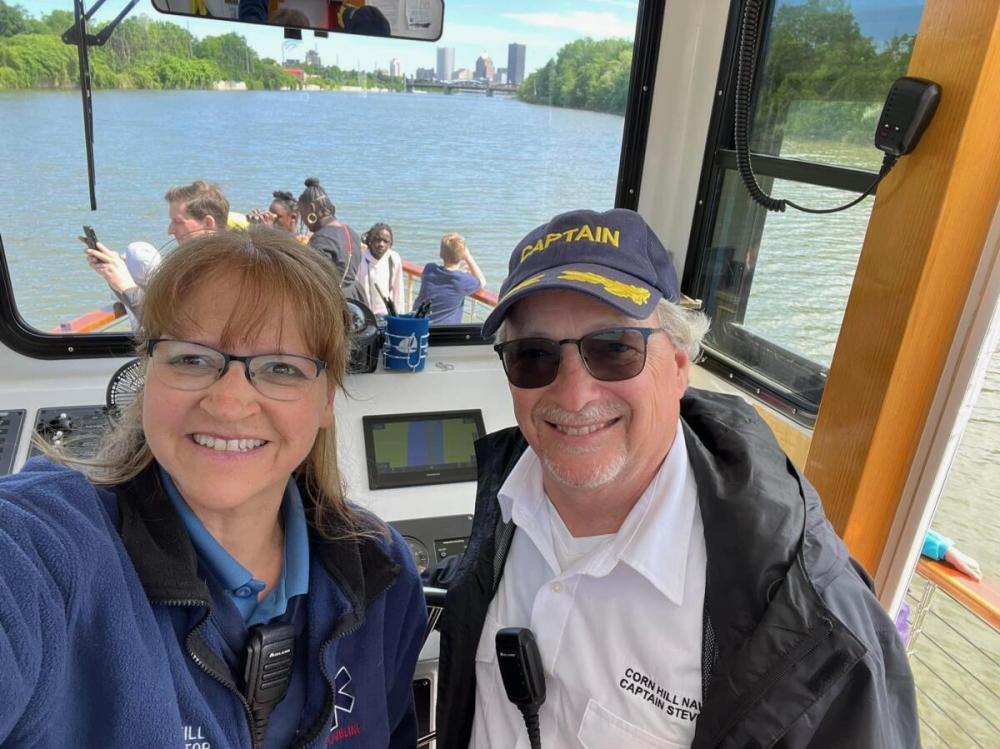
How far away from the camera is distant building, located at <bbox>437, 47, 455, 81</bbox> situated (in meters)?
2.17

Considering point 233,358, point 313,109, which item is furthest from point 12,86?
point 233,358

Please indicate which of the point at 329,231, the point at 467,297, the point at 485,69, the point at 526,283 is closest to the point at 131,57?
the point at 329,231

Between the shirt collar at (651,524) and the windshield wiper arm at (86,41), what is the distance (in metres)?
1.66

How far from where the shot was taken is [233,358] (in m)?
0.92

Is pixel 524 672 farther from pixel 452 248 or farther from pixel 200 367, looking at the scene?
pixel 452 248

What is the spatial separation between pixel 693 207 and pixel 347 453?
1564 millimetres

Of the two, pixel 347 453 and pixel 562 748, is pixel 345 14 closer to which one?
pixel 347 453

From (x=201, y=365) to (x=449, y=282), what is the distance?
65.2 inches

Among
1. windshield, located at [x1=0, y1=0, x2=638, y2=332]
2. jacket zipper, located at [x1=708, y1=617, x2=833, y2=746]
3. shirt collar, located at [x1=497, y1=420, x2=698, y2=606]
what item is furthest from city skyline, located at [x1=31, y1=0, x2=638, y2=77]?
jacket zipper, located at [x1=708, y1=617, x2=833, y2=746]

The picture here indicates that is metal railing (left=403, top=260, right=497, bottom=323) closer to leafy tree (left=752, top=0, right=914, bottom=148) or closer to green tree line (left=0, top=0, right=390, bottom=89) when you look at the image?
green tree line (left=0, top=0, right=390, bottom=89)

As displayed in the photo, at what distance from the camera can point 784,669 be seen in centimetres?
88

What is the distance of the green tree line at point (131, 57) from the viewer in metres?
1.82

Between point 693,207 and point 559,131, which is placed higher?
point 559,131

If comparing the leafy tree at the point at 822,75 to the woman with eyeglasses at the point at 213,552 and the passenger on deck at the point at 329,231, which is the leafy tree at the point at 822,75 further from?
the woman with eyeglasses at the point at 213,552
